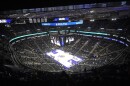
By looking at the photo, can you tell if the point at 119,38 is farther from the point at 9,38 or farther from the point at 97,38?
the point at 9,38

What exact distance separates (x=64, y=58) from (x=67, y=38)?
307 inches

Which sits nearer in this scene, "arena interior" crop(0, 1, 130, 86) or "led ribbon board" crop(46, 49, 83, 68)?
"arena interior" crop(0, 1, 130, 86)

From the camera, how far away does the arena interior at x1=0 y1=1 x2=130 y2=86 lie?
55.8 feet

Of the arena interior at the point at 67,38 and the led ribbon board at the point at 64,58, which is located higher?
the arena interior at the point at 67,38

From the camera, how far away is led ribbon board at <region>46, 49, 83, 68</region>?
19.0 meters

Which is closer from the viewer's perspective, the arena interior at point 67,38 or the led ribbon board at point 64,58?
the arena interior at point 67,38

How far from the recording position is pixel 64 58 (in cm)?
2053

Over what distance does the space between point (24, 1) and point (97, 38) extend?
1860cm

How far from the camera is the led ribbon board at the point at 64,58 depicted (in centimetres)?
1899

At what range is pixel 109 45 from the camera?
2373 cm

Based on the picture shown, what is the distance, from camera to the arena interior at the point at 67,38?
17.0 meters

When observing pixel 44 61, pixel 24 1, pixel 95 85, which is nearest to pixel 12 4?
pixel 24 1

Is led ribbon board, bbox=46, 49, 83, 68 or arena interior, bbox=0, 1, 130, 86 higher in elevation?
arena interior, bbox=0, 1, 130, 86

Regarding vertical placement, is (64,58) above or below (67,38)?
below
